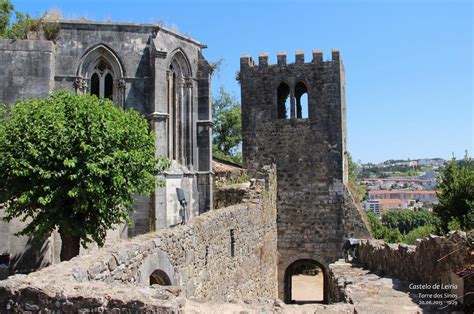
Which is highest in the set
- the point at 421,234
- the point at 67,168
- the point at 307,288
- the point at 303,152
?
the point at 303,152

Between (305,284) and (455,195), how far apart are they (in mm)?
8816

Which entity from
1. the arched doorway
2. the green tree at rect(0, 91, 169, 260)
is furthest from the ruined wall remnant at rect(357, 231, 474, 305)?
the arched doorway

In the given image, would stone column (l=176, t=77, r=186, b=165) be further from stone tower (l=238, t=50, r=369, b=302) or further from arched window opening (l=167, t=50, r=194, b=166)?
stone tower (l=238, t=50, r=369, b=302)

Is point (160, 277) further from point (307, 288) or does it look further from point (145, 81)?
point (307, 288)

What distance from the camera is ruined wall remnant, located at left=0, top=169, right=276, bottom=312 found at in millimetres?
4215

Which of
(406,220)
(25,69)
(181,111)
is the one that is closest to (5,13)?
(25,69)

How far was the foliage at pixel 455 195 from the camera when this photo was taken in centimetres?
1991

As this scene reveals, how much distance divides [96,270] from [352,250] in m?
8.63

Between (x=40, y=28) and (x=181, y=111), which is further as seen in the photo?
(x=181, y=111)

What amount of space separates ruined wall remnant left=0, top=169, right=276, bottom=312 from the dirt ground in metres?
4.93

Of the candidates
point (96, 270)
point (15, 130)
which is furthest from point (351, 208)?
point (96, 270)

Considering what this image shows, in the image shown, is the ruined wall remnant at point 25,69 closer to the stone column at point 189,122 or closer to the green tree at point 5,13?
the stone column at point 189,122

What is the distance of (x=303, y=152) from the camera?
20094mm

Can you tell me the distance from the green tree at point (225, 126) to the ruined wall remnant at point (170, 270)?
2350 centimetres
